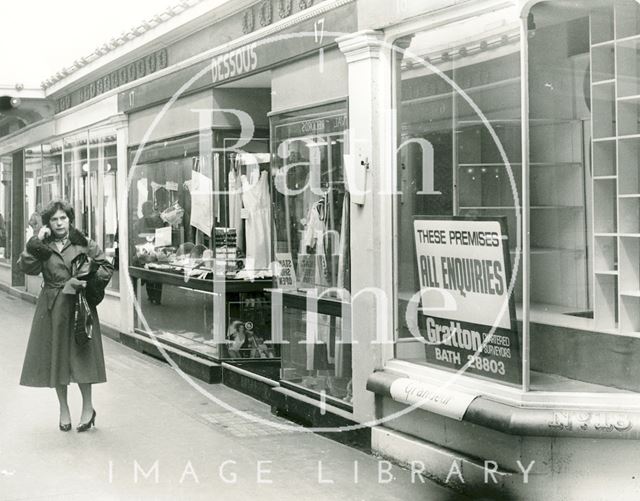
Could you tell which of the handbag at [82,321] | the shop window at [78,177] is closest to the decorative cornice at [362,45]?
the handbag at [82,321]

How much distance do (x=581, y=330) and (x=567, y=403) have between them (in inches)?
32.4

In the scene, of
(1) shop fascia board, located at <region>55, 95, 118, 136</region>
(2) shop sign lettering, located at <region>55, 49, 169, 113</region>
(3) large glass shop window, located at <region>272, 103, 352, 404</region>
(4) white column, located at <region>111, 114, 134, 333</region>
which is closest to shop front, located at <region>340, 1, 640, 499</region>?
(3) large glass shop window, located at <region>272, 103, 352, 404</region>

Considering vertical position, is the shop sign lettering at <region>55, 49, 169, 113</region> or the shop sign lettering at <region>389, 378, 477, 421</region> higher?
the shop sign lettering at <region>55, 49, 169, 113</region>

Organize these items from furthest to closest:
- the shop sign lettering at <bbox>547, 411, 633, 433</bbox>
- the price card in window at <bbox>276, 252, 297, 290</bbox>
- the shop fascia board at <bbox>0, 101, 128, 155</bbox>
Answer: the shop fascia board at <bbox>0, 101, 128, 155</bbox> → the price card in window at <bbox>276, 252, 297, 290</bbox> → the shop sign lettering at <bbox>547, 411, 633, 433</bbox>

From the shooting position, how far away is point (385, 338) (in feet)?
24.0

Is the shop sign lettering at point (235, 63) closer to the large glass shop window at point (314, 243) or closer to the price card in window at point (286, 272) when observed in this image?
the large glass shop window at point (314, 243)

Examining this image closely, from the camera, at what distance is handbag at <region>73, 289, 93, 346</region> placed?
805 centimetres

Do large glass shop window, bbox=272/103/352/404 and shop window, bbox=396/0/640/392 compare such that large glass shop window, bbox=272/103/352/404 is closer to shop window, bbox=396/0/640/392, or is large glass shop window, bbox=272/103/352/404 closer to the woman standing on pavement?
shop window, bbox=396/0/640/392

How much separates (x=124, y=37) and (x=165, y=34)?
1728 mm

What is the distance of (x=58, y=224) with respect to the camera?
26.7 ft

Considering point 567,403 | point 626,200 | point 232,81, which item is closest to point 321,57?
point 232,81

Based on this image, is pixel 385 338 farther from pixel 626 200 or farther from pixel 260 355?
pixel 260 355

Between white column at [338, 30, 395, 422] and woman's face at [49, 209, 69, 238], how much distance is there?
99.5 inches

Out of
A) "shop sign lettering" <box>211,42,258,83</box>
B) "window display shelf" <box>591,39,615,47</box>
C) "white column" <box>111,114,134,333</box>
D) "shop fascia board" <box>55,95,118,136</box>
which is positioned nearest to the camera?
"window display shelf" <box>591,39,615,47</box>
